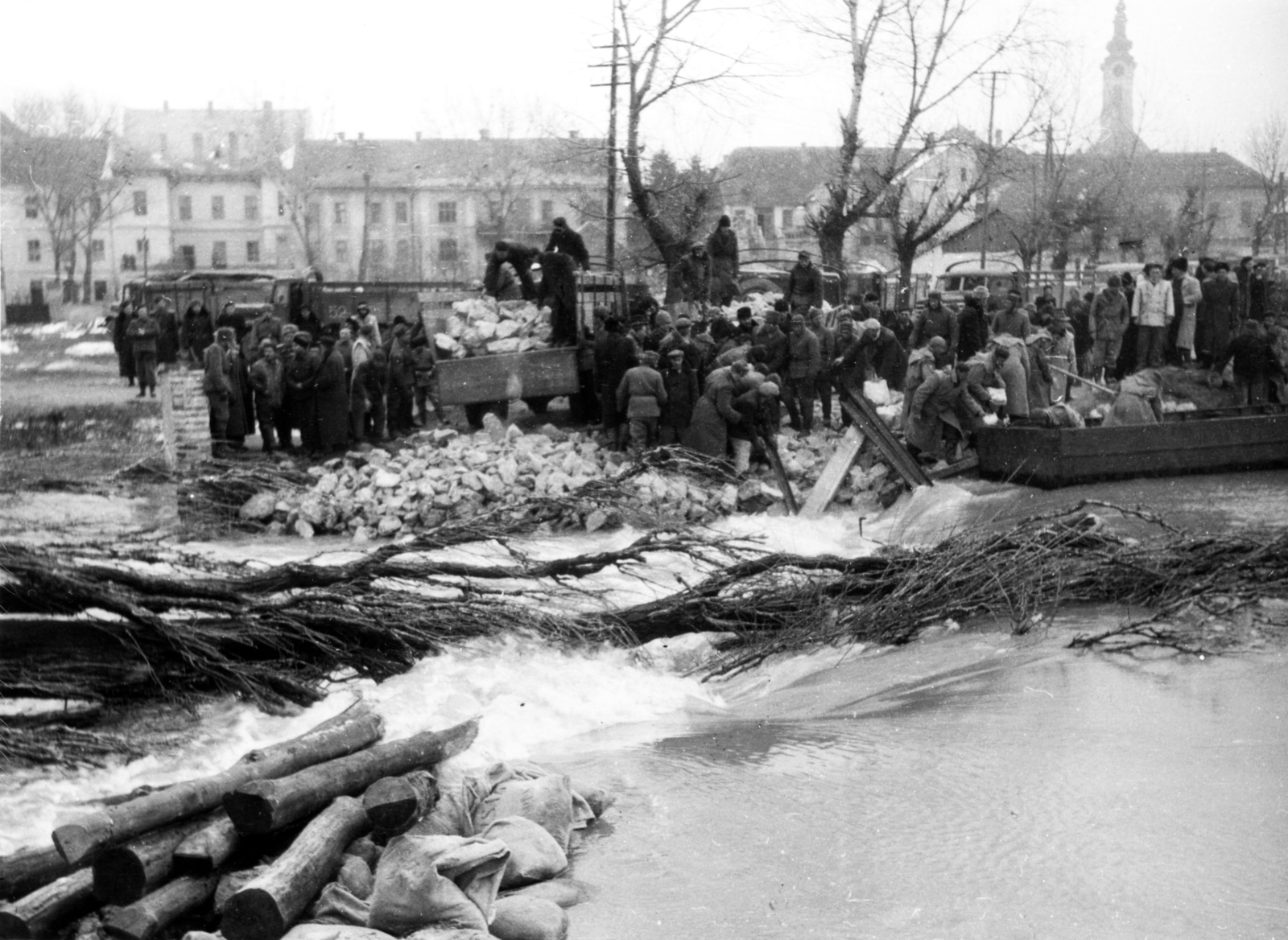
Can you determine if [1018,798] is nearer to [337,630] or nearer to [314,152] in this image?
[337,630]

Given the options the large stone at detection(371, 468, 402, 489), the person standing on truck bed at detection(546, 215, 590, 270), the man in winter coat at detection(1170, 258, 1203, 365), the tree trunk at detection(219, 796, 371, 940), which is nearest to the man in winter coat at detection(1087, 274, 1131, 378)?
the man in winter coat at detection(1170, 258, 1203, 365)

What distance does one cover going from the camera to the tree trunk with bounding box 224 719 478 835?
5066 millimetres

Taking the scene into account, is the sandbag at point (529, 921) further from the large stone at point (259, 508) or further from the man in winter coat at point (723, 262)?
the man in winter coat at point (723, 262)

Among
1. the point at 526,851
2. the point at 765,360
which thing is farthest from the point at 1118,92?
the point at 526,851

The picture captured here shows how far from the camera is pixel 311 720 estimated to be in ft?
26.5

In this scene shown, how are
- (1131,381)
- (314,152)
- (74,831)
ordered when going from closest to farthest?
(74,831) → (1131,381) → (314,152)

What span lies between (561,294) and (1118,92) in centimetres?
1691

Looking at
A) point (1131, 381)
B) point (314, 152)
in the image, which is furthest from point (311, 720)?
point (314, 152)

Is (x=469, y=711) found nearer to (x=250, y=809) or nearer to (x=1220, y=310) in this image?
(x=250, y=809)

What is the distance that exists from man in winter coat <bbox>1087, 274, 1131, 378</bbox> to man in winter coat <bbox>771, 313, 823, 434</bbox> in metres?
4.48

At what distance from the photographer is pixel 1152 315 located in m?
19.1

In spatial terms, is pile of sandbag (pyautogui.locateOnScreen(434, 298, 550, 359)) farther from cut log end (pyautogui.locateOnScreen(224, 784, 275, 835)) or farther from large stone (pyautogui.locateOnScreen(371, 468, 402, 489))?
cut log end (pyautogui.locateOnScreen(224, 784, 275, 835))

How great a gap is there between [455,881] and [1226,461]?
12.6 meters

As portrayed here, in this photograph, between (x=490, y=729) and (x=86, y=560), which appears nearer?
(x=490, y=729)
